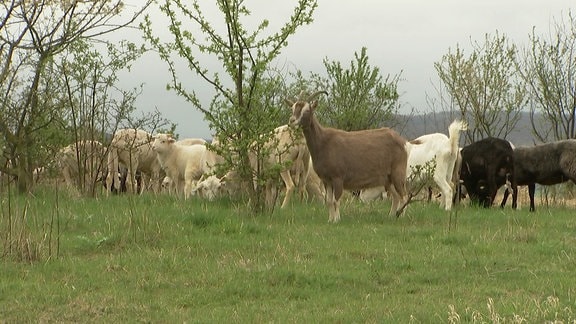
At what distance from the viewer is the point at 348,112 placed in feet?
80.3

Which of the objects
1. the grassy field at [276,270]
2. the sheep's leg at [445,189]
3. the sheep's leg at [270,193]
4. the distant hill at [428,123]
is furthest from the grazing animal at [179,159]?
the distant hill at [428,123]

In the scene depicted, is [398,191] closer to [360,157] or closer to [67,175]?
[360,157]

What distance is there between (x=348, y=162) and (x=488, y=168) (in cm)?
485

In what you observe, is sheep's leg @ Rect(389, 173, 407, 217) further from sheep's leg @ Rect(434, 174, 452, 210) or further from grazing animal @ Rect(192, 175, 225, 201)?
grazing animal @ Rect(192, 175, 225, 201)

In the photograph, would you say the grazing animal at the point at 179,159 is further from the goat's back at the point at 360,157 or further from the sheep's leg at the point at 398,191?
the sheep's leg at the point at 398,191

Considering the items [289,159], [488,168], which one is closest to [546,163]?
[488,168]

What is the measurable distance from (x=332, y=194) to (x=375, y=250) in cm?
322

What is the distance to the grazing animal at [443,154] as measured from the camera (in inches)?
624

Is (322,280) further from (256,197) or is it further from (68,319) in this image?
(256,197)

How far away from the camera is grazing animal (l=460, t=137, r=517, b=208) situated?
16.8 m


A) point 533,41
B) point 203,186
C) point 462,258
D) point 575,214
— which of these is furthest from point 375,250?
point 533,41

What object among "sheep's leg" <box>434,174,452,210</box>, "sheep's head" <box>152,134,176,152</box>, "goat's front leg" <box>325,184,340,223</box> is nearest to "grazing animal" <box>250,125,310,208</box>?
"goat's front leg" <box>325,184,340,223</box>

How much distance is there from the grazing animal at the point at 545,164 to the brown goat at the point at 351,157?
4.01 meters

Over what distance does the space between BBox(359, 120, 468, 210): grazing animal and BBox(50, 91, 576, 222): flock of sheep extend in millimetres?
21
